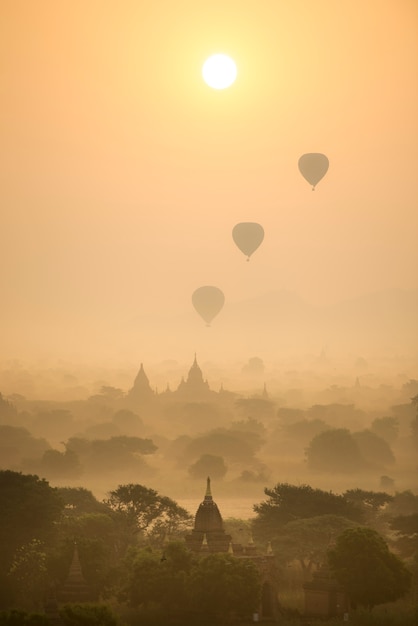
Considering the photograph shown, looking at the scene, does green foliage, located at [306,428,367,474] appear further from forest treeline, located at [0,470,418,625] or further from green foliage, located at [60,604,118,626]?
green foliage, located at [60,604,118,626]

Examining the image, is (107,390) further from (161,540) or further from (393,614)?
(393,614)

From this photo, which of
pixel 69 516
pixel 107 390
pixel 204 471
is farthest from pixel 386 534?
pixel 107 390

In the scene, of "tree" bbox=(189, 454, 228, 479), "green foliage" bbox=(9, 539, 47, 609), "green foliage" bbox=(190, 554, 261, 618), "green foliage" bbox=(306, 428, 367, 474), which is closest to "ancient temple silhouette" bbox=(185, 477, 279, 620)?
"green foliage" bbox=(190, 554, 261, 618)

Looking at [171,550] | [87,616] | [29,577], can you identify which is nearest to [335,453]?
[29,577]

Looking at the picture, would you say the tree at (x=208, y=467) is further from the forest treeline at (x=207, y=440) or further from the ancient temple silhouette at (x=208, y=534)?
the ancient temple silhouette at (x=208, y=534)

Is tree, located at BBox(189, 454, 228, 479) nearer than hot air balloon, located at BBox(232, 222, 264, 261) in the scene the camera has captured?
Yes

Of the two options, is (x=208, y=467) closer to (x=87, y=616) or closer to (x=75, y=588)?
(x=75, y=588)
